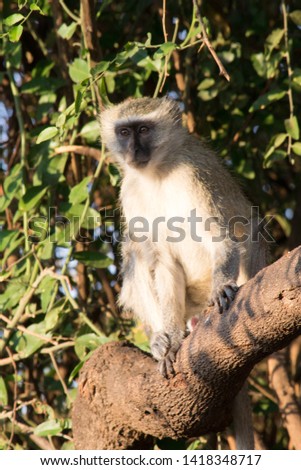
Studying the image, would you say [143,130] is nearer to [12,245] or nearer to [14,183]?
[14,183]

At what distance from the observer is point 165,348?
14.2 feet

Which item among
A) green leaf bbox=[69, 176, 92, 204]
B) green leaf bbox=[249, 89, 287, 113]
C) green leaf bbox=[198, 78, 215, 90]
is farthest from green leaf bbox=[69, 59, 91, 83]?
green leaf bbox=[249, 89, 287, 113]

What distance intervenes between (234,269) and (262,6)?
2.31 m

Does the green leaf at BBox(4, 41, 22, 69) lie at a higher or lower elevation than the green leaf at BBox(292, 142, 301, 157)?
higher

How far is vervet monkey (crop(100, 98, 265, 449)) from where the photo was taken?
4535mm

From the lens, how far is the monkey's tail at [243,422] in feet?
14.1

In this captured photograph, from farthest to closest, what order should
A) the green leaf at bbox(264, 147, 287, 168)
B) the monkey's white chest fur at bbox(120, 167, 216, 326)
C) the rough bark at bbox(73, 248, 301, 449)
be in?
the green leaf at bbox(264, 147, 287, 168) → the monkey's white chest fur at bbox(120, 167, 216, 326) → the rough bark at bbox(73, 248, 301, 449)

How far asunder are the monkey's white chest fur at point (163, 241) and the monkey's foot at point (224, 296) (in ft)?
1.90

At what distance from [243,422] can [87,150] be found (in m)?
1.99

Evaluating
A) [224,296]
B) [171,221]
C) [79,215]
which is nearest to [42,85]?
[79,215]

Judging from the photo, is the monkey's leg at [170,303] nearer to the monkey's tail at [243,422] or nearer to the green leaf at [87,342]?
the green leaf at [87,342]

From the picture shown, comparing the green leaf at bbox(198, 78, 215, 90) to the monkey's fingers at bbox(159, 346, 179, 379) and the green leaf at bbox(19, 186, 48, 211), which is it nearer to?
the green leaf at bbox(19, 186, 48, 211)

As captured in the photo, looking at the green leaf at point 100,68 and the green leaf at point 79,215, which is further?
the green leaf at point 79,215

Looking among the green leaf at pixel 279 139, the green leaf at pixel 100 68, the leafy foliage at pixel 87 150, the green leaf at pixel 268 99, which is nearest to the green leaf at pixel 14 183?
the leafy foliage at pixel 87 150
